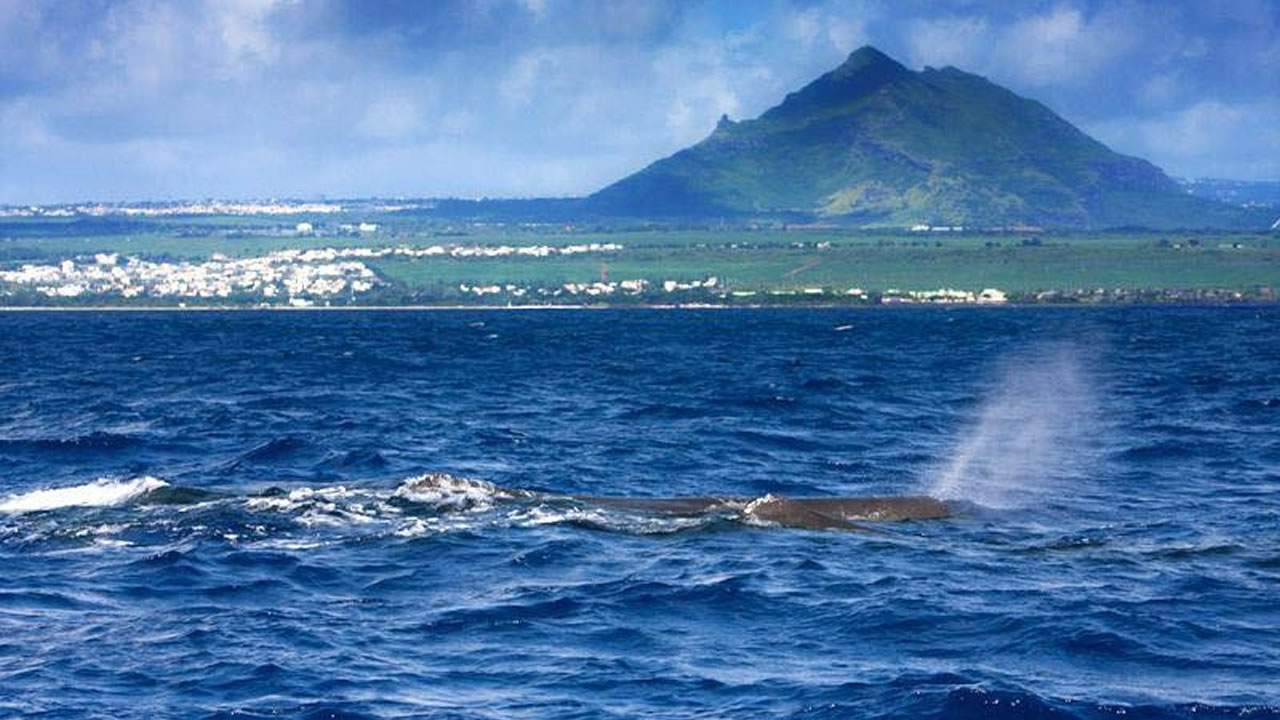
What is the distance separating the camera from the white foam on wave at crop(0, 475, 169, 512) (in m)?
44.4

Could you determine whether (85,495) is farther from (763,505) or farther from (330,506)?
(763,505)

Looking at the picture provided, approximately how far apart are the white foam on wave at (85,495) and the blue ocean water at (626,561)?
0.19m

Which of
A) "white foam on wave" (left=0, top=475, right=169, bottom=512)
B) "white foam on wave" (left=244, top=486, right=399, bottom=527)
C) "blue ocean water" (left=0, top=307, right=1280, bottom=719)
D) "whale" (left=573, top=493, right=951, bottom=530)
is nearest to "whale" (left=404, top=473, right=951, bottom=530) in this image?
"whale" (left=573, top=493, right=951, bottom=530)

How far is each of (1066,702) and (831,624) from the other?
5.93m

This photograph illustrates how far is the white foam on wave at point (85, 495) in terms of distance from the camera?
146 ft

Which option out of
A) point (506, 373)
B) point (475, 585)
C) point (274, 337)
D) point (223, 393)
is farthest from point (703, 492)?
point (274, 337)

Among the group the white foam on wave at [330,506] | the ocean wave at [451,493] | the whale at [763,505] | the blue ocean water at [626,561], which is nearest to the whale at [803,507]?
the whale at [763,505]

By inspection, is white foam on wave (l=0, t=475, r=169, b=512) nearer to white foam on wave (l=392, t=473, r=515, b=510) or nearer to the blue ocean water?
the blue ocean water

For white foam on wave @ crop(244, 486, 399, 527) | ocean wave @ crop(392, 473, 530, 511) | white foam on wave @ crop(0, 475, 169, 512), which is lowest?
white foam on wave @ crop(0, 475, 169, 512)

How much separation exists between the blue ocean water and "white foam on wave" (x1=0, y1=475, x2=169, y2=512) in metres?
0.19

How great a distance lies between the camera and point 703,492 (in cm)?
4869

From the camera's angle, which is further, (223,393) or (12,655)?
(223,393)

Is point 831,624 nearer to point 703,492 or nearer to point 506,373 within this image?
point 703,492

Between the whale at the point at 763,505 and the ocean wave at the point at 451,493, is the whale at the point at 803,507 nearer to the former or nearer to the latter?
the whale at the point at 763,505
